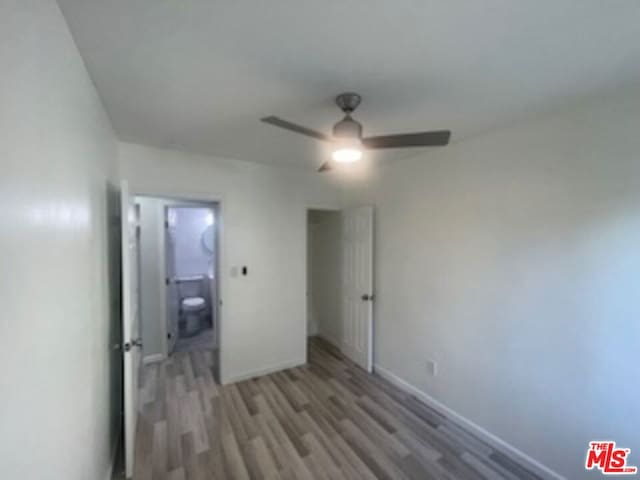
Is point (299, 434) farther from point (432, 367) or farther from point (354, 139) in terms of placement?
point (354, 139)

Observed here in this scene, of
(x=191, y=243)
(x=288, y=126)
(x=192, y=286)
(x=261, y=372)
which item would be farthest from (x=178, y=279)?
(x=288, y=126)

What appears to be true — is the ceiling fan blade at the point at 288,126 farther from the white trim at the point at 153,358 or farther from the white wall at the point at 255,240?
the white trim at the point at 153,358

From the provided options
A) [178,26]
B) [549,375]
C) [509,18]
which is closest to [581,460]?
[549,375]

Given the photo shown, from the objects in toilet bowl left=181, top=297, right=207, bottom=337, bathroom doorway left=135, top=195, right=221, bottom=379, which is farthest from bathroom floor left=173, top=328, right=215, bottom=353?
toilet bowl left=181, top=297, right=207, bottom=337

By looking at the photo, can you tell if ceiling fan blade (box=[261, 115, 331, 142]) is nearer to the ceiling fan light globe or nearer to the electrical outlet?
the ceiling fan light globe

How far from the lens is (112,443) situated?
2.21 m

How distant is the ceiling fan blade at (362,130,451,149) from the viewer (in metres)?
1.63

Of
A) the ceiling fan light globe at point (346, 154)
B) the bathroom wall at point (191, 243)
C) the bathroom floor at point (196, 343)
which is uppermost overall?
the ceiling fan light globe at point (346, 154)

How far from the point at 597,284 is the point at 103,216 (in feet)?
10.5

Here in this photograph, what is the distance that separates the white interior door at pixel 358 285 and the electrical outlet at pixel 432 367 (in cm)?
78

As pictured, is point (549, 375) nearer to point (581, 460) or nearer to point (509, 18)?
point (581, 460)

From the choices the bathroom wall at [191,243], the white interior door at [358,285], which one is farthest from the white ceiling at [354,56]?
the bathroom wall at [191,243]

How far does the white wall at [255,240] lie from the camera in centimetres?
299

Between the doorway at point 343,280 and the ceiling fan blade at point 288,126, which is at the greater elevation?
the ceiling fan blade at point 288,126
